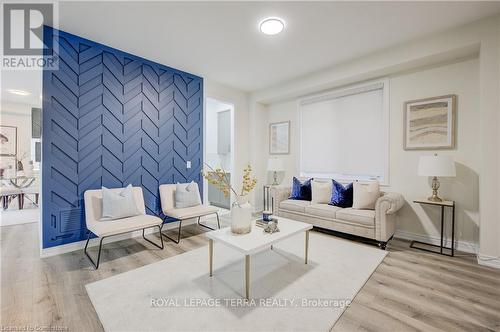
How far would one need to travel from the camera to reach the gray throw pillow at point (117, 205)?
2.87 meters

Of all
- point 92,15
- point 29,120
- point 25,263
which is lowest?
point 25,263

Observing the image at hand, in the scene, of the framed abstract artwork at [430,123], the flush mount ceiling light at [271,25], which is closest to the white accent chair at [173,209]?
the flush mount ceiling light at [271,25]

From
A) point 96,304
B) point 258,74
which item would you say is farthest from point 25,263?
point 258,74

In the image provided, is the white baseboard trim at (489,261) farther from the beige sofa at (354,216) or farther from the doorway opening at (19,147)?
the doorway opening at (19,147)

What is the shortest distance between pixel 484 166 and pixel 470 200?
2.02 ft

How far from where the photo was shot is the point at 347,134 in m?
4.08

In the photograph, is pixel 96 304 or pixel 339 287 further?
pixel 339 287

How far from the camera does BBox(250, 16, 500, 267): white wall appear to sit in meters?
2.51

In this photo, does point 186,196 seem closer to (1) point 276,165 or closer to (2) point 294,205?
(2) point 294,205

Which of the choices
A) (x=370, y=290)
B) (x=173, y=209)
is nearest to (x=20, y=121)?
(x=173, y=209)

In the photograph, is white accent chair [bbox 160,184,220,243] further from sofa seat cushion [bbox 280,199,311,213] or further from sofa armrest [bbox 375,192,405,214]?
sofa armrest [bbox 375,192,405,214]

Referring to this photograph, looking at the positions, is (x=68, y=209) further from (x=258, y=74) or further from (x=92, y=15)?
(x=258, y=74)

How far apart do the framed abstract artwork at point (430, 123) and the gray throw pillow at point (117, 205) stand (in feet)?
13.2

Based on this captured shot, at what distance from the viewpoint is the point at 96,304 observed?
1.83m
